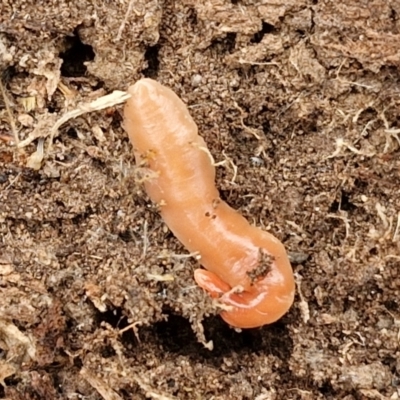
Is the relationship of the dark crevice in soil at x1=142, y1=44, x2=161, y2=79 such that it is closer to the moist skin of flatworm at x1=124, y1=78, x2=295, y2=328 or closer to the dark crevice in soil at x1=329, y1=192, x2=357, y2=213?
the moist skin of flatworm at x1=124, y1=78, x2=295, y2=328

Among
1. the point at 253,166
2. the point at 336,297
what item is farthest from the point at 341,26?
the point at 336,297

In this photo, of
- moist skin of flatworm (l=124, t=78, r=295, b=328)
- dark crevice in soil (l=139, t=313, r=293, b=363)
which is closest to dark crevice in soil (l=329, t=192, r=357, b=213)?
moist skin of flatworm (l=124, t=78, r=295, b=328)

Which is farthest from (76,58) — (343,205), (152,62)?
(343,205)

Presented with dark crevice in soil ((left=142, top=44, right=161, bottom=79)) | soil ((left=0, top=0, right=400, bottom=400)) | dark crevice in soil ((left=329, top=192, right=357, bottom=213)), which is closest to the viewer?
soil ((left=0, top=0, right=400, bottom=400))

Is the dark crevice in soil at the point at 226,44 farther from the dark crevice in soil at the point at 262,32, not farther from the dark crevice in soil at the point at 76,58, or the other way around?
the dark crevice in soil at the point at 76,58

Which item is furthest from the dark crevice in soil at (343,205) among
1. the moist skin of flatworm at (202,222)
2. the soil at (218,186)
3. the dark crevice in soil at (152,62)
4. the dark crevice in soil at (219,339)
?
the dark crevice in soil at (152,62)

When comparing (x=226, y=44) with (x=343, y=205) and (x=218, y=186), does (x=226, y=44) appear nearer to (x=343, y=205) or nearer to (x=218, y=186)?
(x=218, y=186)
